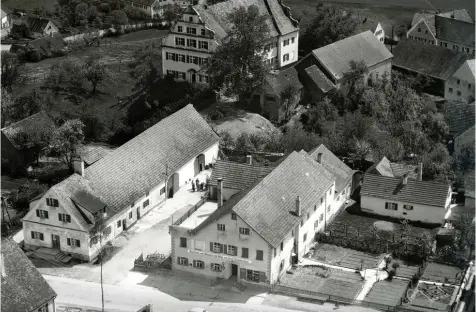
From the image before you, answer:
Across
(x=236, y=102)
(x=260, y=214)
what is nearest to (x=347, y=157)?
(x=236, y=102)

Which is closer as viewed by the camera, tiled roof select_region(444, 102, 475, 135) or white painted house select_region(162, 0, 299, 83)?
tiled roof select_region(444, 102, 475, 135)

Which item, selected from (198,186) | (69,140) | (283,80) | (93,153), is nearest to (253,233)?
(198,186)

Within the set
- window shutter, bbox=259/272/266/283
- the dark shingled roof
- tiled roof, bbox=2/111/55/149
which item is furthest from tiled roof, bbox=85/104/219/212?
the dark shingled roof

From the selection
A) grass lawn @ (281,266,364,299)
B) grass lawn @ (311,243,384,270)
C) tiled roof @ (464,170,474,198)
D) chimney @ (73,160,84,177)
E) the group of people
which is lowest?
grass lawn @ (281,266,364,299)

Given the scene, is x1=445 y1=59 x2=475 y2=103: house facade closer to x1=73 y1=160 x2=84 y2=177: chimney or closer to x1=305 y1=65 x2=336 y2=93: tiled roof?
x1=305 y1=65 x2=336 y2=93: tiled roof

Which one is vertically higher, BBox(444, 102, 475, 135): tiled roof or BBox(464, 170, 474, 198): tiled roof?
BBox(444, 102, 475, 135): tiled roof

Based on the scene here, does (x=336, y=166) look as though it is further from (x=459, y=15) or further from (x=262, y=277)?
(x=459, y=15)

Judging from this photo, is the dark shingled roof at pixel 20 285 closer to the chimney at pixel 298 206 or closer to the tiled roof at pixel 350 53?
the chimney at pixel 298 206

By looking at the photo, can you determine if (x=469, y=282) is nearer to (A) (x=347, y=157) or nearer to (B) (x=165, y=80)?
(A) (x=347, y=157)
